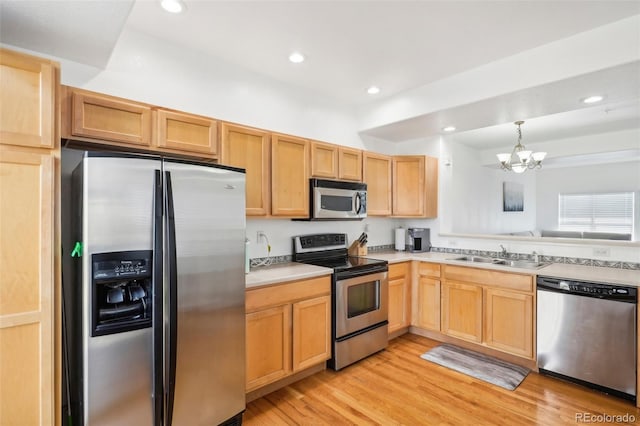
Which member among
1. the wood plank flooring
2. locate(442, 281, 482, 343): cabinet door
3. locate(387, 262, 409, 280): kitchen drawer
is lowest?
the wood plank flooring

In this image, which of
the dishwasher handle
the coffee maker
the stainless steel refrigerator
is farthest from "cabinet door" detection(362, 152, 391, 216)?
the stainless steel refrigerator

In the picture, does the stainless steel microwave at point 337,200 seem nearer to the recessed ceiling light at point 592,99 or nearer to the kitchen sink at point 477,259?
the kitchen sink at point 477,259

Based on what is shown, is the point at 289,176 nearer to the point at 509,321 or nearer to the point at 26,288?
the point at 26,288

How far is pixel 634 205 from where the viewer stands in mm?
6016

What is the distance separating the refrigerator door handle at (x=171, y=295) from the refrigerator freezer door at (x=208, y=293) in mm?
13

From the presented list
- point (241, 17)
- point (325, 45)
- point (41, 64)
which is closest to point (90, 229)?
point (41, 64)

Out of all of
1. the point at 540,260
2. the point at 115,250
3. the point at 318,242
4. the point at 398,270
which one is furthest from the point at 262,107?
the point at 540,260

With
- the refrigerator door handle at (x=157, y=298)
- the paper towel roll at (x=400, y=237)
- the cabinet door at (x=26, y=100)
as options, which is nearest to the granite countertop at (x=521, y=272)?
the refrigerator door handle at (x=157, y=298)

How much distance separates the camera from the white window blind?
6.14 metres

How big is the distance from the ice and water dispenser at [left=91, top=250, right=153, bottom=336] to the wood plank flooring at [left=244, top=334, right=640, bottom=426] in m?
1.19

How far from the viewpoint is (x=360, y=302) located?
3.08 metres

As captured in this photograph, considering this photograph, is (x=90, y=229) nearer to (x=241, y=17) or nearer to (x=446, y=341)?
(x=241, y=17)

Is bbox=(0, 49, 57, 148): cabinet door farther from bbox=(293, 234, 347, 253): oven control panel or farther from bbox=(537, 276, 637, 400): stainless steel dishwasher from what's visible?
bbox=(537, 276, 637, 400): stainless steel dishwasher

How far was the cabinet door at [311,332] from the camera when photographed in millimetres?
2607
